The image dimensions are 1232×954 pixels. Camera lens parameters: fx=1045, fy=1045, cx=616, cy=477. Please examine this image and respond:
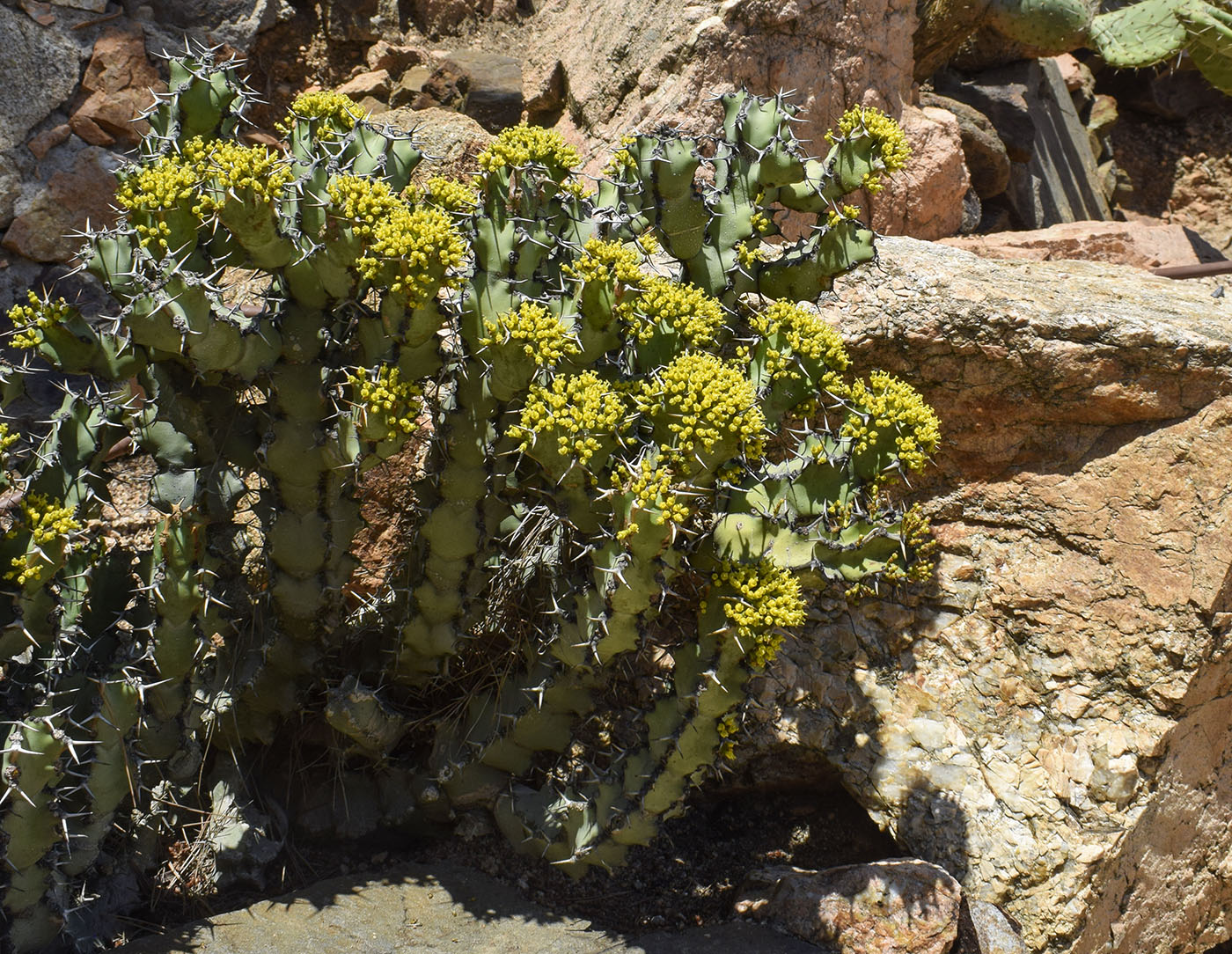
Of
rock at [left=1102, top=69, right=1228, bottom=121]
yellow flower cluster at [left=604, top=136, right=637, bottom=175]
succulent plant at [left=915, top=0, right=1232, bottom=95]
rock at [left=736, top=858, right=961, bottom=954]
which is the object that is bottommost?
rock at [left=736, top=858, right=961, bottom=954]

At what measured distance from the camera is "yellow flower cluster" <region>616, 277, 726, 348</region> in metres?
2.40

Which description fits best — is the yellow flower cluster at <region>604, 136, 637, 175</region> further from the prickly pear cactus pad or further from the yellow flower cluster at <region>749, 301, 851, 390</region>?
the yellow flower cluster at <region>749, 301, 851, 390</region>

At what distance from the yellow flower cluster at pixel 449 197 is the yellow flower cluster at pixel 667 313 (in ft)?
1.61

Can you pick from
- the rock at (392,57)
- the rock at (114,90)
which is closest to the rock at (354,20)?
the rock at (392,57)

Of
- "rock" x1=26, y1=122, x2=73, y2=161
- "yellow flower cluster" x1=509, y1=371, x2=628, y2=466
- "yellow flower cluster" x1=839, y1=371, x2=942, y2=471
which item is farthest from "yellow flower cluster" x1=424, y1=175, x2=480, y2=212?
"rock" x1=26, y1=122, x2=73, y2=161

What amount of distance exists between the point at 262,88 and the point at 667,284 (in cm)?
267

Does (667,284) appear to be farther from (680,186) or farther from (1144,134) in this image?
(1144,134)

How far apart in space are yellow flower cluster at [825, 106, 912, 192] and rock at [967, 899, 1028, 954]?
1.95m

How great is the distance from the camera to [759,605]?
2287 mm

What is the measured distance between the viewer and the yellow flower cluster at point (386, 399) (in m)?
2.26

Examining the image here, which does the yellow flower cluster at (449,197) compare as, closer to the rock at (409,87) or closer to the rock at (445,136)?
the rock at (445,136)

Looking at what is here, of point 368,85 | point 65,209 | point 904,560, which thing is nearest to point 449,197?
point 904,560

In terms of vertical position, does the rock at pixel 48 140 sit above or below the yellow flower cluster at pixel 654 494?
above

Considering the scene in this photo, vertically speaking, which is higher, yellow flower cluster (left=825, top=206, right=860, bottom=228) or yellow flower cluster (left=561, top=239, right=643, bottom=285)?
yellow flower cluster (left=825, top=206, right=860, bottom=228)
